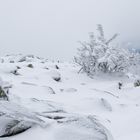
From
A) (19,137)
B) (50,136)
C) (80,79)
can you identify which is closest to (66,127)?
(50,136)

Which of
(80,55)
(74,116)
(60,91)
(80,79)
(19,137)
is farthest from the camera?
(80,55)

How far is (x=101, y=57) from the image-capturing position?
25.3ft

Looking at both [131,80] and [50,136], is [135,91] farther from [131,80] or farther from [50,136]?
[50,136]

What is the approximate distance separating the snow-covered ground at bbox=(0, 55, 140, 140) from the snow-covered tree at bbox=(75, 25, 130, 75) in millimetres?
669

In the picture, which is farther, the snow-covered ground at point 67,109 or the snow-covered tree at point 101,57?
the snow-covered tree at point 101,57

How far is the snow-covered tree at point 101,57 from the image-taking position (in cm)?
760

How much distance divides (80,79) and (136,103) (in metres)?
2.45

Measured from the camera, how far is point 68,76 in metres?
7.45

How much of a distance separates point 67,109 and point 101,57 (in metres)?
3.74

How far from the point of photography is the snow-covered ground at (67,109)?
2.99m

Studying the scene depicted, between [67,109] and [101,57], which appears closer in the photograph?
[67,109]

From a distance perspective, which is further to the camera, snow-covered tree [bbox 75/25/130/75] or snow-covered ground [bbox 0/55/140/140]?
snow-covered tree [bbox 75/25/130/75]

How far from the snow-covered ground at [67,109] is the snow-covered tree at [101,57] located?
0.67m

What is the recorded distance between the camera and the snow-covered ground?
9.81ft
